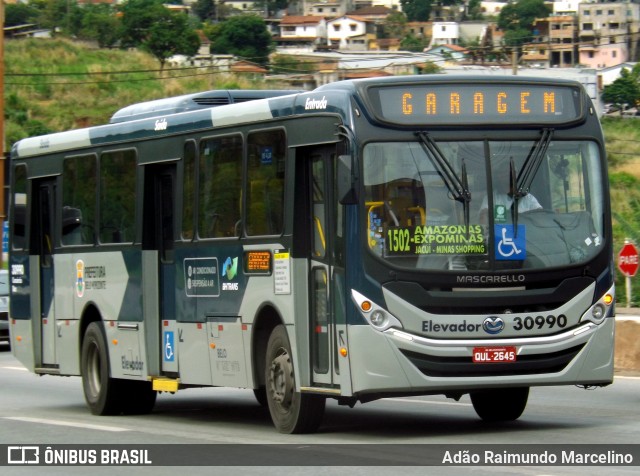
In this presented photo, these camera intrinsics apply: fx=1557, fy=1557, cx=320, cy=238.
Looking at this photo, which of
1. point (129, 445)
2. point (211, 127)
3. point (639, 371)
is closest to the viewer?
point (129, 445)

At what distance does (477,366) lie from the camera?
1227cm

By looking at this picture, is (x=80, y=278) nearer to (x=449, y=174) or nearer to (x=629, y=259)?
(x=449, y=174)

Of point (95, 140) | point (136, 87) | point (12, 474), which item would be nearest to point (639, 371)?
point (95, 140)

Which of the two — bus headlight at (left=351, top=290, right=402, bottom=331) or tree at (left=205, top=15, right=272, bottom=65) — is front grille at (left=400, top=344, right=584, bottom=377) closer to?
bus headlight at (left=351, top=290, right=402, bottom=331)

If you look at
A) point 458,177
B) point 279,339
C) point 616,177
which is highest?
point 458,177

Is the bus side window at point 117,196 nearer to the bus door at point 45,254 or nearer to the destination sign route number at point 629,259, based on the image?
the bus door at point 45,254

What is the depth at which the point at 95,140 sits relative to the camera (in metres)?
17.3

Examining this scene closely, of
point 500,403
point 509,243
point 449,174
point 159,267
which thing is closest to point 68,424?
point 159,267

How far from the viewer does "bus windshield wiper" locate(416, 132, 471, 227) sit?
12.4 metres

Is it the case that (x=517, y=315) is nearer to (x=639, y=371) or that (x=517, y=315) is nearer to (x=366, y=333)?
(x=366, y=333)

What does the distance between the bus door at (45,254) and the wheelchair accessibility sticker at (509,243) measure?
7.44m

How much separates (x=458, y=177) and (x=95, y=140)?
6154mm

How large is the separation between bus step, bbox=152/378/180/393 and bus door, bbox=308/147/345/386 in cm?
295

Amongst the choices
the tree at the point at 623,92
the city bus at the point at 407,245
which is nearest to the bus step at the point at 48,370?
the city bus at the point at 407,245
